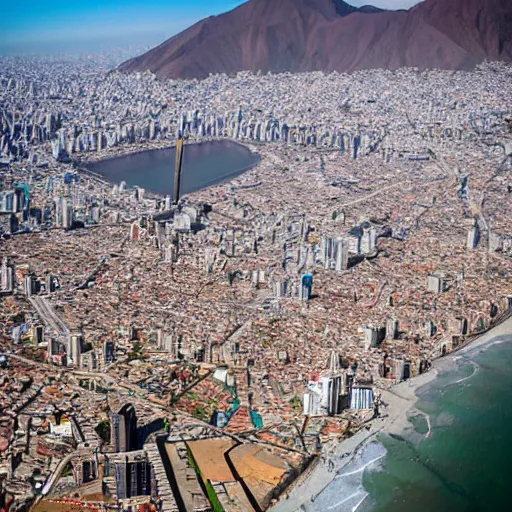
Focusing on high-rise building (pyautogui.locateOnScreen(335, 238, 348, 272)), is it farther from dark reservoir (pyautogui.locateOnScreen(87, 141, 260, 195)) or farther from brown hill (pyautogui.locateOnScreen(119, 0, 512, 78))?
brown hill (pyautogui.locateOnScreen(119, 0, 512, 78))

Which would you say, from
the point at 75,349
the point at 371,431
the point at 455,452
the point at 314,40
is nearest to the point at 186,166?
the point at 75,349

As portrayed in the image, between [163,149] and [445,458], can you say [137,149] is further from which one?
[445,458]

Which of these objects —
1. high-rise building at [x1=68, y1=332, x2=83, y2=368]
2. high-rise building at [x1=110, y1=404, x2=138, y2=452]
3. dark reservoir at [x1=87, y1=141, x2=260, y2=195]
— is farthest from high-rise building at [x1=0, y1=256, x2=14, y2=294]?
dark reservoir at [x1=87, y1=141, x2=260, y2=195]

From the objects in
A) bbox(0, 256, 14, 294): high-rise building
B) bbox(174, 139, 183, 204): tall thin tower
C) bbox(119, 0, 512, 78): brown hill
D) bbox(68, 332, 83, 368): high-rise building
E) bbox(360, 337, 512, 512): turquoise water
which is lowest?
bbox(360, 337, 512, 512): turquoise water

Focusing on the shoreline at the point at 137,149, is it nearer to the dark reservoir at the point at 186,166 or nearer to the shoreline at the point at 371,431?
the dark reservoir at the point at 186,166

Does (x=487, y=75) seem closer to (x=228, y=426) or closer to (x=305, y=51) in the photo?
(x=305, y=51)

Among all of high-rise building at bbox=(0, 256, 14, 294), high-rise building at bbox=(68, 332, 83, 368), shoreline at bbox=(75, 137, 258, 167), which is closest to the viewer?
high-rise building at bbox=(68, 332, 83, 368)
